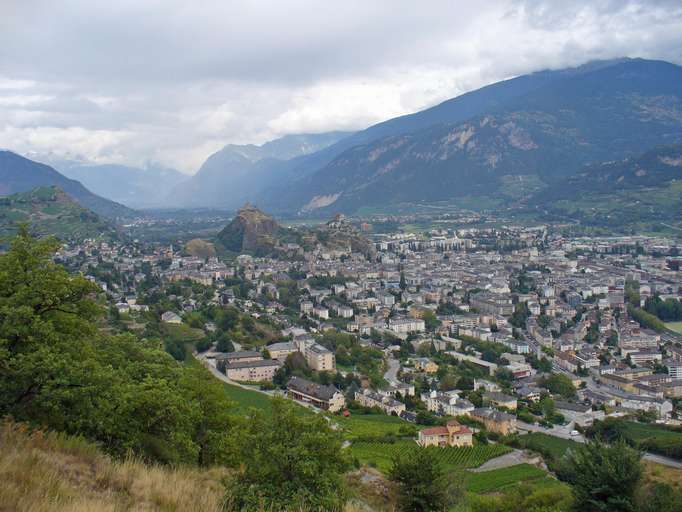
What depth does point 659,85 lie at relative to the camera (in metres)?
176

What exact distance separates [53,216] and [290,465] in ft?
280

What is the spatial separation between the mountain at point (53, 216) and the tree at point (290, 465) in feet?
233

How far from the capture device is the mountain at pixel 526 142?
506 ft

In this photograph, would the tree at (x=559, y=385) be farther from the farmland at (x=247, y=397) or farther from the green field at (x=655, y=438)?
the farmland at (x=247, y=397)

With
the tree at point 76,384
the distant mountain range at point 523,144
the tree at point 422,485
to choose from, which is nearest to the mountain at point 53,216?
the tree at point 76,384

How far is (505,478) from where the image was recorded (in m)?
18.0

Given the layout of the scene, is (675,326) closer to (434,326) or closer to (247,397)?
(434,326)

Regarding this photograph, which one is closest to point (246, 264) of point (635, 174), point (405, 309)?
point (405, 309)

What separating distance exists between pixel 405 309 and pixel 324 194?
452 ft

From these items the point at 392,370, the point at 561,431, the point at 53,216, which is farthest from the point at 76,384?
the point at 53,216

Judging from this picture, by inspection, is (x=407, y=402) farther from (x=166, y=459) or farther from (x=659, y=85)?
(x=659, y=85)

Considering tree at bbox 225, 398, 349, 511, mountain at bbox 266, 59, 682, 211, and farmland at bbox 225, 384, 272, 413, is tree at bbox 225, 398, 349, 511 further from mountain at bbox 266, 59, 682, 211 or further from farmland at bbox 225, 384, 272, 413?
mountain at bbox 266, 59, 682, 211

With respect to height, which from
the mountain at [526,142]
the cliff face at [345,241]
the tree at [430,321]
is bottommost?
the tree at [430,321]

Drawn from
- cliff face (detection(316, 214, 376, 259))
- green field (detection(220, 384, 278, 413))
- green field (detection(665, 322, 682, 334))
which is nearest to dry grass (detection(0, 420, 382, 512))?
green field (detection(220, 384, 278, 413))
